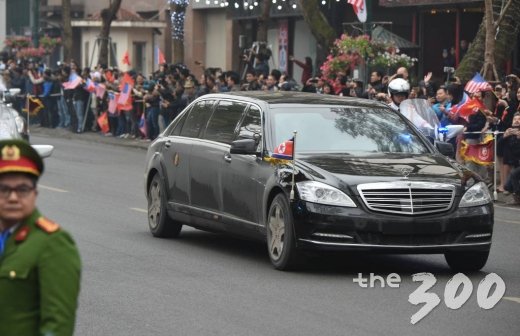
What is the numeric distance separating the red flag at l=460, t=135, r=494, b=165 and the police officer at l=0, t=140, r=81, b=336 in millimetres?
16875

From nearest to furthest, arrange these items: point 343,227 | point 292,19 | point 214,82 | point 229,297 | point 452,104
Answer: point 229,297 → point 343,227 → point 452,104 → point 214,82 → point 292,19

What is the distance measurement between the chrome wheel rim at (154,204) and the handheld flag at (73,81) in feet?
75.3

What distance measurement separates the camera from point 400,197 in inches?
475

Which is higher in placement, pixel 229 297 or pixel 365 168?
pixel 365 168

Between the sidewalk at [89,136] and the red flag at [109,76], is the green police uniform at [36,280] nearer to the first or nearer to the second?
the sidewalk at [89,136]

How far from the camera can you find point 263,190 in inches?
507

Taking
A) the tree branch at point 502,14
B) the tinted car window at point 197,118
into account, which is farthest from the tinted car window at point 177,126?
the tree branch at point 502,14

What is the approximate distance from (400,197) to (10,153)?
744cm

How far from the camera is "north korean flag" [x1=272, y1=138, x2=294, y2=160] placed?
1265cm

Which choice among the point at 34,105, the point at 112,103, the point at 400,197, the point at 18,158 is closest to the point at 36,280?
the point at 18,158

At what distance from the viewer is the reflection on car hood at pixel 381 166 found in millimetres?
12273

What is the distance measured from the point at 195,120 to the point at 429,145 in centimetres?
277

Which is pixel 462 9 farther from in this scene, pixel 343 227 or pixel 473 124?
pixel 343 227

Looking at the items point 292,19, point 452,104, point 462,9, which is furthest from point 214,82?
point 292,19
